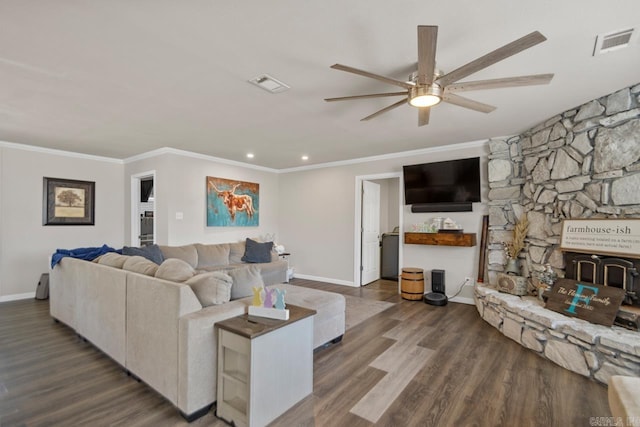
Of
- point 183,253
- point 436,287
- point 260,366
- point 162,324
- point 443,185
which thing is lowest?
point 436,287

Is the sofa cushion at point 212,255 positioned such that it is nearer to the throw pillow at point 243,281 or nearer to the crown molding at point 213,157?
the crown molding at point 213,157

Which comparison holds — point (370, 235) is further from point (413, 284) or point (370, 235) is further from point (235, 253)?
point (235, 253)

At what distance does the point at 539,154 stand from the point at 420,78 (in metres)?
2.74

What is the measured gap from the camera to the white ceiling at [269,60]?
5.75 feet

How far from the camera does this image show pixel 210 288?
7.11 ft

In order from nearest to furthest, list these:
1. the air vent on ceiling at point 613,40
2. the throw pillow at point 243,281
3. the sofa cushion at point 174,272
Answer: the air vent on ceiling at point 613,40 < the sofa cushion at point 174,272 < the throw pillow at point 243,281

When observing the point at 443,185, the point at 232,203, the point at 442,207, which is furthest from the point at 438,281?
the point at 232,203

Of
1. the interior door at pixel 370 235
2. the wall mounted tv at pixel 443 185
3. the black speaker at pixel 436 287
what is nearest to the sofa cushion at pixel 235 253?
the interior door at pixel 370 235

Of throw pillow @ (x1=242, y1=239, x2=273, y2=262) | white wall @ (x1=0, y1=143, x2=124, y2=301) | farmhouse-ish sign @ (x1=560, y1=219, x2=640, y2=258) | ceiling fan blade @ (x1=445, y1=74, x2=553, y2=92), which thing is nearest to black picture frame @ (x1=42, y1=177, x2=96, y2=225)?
white wall @ (x1=0, y1=143, x2=124, y2=301)

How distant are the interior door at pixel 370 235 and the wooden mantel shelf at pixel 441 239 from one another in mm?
1088

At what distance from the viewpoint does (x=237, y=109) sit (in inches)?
128

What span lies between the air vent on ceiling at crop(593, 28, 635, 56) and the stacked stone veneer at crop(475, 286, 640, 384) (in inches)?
86.4

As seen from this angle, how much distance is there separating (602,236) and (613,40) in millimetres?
1859

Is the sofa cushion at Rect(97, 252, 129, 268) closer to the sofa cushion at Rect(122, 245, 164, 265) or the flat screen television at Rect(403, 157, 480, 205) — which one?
the sofa cushion at Rect(122, 245, 164, 265)
